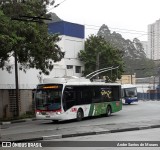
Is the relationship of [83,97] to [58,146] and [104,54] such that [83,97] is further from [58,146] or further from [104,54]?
[104,54]

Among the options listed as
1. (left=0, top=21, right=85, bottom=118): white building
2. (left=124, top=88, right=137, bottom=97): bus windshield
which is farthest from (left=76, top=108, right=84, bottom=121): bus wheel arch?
(left=124, top=88, right=137, bottom=97): bus windshield

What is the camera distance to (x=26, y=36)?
25969 mm

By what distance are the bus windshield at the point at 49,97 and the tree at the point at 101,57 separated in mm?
32214

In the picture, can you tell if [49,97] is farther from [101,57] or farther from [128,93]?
[101,57]

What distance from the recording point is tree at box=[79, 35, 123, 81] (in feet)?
190

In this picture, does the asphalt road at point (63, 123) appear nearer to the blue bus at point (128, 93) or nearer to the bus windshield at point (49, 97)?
the bus windshield at point (49, 97)

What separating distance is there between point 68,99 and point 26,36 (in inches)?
190

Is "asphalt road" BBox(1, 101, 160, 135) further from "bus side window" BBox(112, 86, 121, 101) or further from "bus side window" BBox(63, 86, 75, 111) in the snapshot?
"bus side window" BBox(112, 86, 121, 101)

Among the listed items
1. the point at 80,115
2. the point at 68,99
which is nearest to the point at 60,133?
the point at 68,99

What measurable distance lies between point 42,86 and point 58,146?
12498 mm

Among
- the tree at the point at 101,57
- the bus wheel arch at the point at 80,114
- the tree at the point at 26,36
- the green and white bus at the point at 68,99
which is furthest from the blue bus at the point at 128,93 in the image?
the bus wheel arch at the point at 80,114

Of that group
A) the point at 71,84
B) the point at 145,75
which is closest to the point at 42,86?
the point at 71,84

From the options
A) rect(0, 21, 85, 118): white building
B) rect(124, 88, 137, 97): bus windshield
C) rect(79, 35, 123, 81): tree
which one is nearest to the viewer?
rect(0, 21, 85, 118): white building

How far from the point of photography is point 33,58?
30.2m
